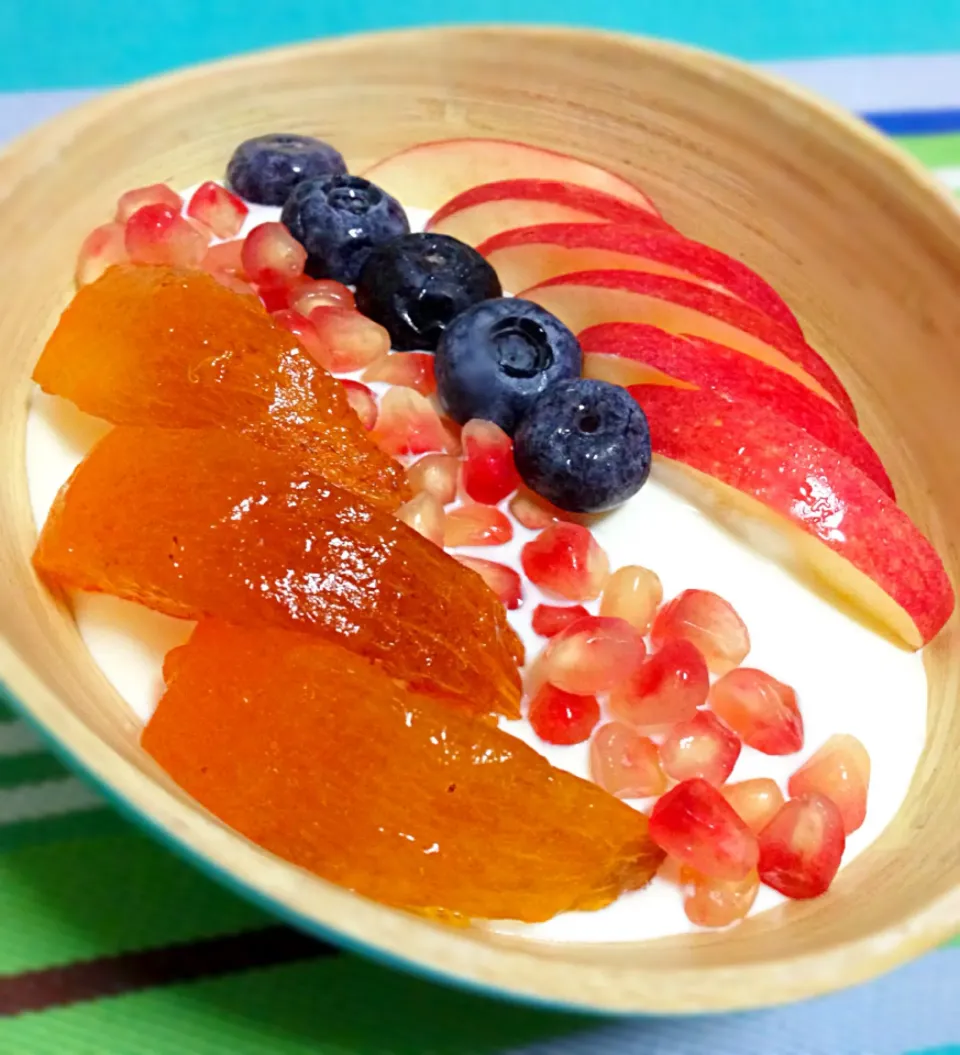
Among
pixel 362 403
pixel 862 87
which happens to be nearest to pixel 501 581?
pixel 362 403

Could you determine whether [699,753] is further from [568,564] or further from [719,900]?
[568,564]

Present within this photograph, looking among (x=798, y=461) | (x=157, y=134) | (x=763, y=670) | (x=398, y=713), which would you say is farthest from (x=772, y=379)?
(x=157, y=134)

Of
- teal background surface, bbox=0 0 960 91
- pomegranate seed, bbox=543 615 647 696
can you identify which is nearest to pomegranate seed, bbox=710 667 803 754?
pomegranate seed, bbox=543 615 647 696

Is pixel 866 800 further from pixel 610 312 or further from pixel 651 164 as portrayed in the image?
pixel 651 164

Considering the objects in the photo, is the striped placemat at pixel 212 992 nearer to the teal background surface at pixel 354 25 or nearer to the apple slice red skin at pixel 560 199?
the apple slice red skin at pixel 560 199

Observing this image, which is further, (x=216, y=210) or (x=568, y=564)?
(x=216, y=210)

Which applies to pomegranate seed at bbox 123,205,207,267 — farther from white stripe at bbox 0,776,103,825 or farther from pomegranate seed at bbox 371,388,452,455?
white stripe at bbox 0,776,103,825

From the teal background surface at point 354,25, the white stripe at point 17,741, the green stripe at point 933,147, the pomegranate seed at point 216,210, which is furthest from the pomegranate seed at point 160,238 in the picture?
the green stripe at point 933,147
